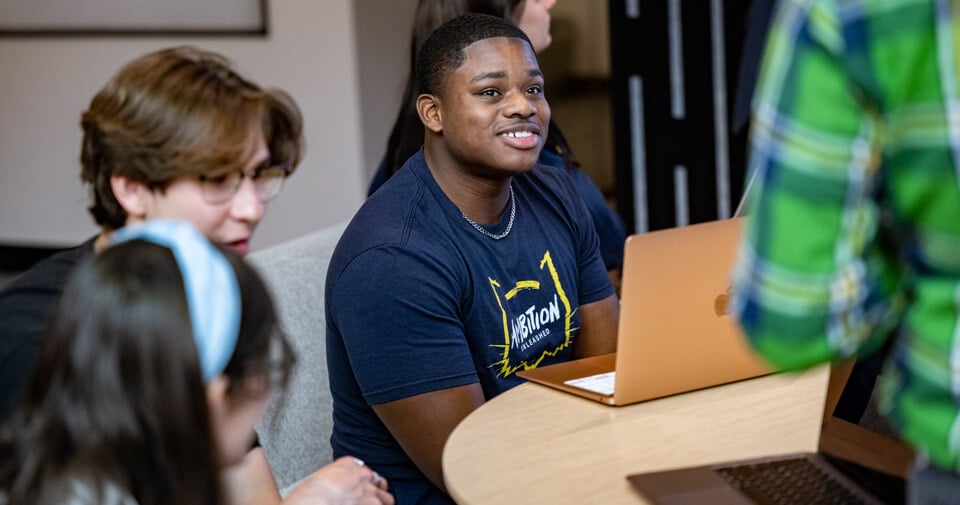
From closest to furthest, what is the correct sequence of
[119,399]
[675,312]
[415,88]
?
[119,399], [675,312], [415,88]

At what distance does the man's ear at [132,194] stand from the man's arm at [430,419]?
49cm

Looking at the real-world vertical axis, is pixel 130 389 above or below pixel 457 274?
above

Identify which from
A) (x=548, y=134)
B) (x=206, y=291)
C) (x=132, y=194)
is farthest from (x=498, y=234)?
(x=206, y=291)

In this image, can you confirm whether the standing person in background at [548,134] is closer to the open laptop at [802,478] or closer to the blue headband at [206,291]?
the open laptop at [802,478]

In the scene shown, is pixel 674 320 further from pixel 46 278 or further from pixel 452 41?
pixel 46 278

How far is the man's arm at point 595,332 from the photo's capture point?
2053 millimetres

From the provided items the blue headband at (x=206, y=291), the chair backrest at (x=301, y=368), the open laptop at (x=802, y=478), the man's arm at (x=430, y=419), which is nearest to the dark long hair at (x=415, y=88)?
the chair backrest at (x=301, y=368)

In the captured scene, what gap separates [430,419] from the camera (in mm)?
1681

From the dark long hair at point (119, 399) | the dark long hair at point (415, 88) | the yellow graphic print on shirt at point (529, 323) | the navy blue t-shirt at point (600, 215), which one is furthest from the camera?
the navy blue t-shirt at point (600, 215)

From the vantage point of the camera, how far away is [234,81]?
1410 mm

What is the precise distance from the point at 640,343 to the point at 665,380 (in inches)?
3.5

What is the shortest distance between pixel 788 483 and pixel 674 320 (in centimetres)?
35

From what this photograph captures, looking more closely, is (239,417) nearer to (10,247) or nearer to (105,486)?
(105,486)

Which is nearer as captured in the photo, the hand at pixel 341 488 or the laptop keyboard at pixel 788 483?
the laptop keyboard at pixel 788 483
